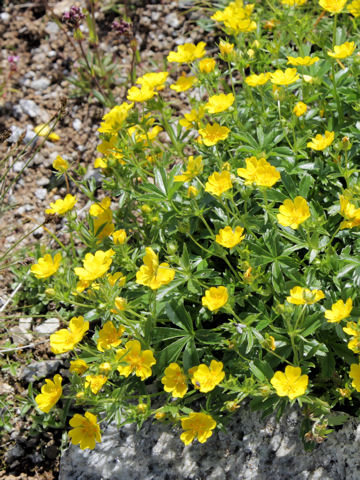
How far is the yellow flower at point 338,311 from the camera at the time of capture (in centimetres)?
240

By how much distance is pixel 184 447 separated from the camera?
2904 millimetres

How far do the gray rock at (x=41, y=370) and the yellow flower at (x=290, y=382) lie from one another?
160cm

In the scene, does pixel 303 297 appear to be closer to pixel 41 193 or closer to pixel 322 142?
pixel 322 142

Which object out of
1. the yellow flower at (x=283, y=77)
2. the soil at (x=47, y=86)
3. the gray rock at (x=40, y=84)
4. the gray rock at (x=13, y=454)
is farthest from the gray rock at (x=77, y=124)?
the gray rock at (x=13, y=454)

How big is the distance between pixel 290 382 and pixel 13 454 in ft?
6.06

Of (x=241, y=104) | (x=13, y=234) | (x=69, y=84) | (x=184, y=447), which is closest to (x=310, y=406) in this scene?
(x=184, y=447)

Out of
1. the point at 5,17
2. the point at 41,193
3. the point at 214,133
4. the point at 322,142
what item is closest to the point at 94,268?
the point at 214,133

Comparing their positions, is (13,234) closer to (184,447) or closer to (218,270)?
(218,270)

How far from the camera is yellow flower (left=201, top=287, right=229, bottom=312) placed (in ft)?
8.18

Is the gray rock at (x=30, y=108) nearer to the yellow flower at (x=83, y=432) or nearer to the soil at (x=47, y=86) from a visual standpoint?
the soil at (x=47, y=86)

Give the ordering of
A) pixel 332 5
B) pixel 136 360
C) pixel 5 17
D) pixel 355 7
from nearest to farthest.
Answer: pixel 136 360
pixel 332 5
pixel 355 7
pixel 5 17

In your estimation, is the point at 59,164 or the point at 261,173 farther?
the point at 59,164

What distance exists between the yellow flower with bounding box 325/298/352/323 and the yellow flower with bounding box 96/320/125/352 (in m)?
1.01

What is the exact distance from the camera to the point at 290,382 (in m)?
2.45
